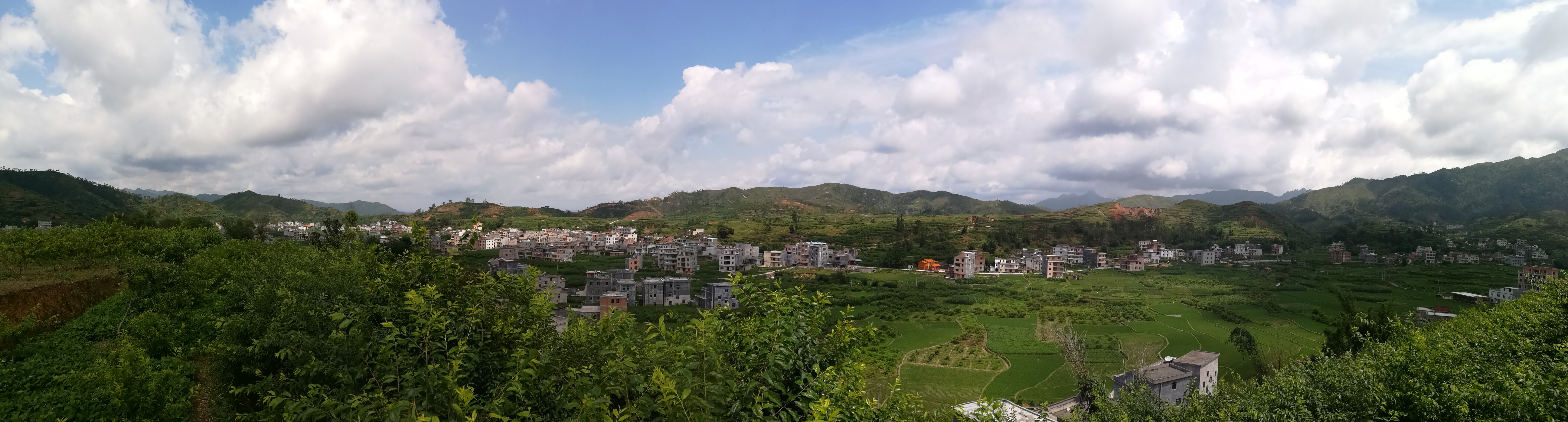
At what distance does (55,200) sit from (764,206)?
353ft

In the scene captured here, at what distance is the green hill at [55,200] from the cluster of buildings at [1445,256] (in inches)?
4710

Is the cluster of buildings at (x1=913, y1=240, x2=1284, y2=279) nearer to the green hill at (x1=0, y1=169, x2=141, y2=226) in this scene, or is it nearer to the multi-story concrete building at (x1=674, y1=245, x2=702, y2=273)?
the multi-story concrete building at (x1=674, y1=245, x2=702, y2=273)

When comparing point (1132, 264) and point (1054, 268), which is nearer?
point (1054, 268)

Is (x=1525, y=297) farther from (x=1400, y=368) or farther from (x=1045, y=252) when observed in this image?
(x=1045, y=252)

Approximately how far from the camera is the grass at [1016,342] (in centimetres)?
3347

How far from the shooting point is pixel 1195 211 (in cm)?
9681

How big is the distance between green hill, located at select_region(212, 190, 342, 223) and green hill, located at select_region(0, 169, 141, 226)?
19.5m

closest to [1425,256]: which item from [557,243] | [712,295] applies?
[712,295]

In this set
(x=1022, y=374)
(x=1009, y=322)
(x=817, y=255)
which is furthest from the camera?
(x=817, y=255)

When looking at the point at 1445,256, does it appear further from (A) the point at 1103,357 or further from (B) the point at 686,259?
(B) the point at 686,259

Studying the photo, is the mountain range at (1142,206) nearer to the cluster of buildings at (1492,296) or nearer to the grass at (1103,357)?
the cluster of buildings at (1492,296)

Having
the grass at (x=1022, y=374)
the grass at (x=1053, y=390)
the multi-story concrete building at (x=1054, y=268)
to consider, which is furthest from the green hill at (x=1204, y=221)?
the grass at (x=1053, y=390)

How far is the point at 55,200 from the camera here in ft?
189

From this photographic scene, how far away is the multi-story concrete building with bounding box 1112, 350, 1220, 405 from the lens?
2172cm
